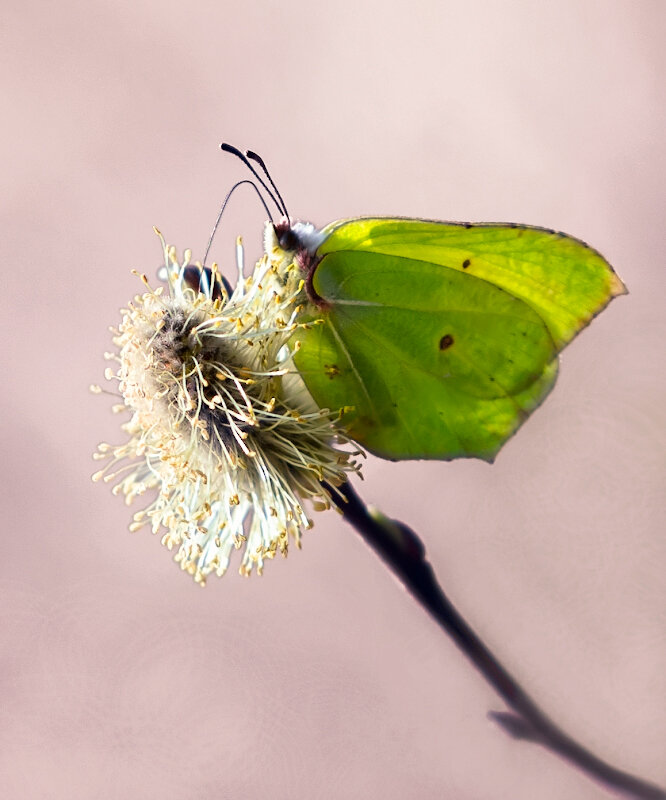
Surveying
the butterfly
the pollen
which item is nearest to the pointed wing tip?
the butterfly

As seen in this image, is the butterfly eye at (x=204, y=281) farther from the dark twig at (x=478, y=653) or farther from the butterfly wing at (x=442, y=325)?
the dark twig at (x=478, y=653)

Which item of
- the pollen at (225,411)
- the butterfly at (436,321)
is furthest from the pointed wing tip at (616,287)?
the pollen at (225,411)

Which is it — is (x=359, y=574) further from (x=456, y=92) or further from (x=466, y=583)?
(x=456, y=92)

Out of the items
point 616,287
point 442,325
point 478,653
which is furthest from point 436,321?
point 478,653

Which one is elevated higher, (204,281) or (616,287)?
(204,281)

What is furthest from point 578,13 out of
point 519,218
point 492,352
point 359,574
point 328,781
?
point 328,781

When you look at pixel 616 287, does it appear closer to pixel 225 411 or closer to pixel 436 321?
pixel 436 321
